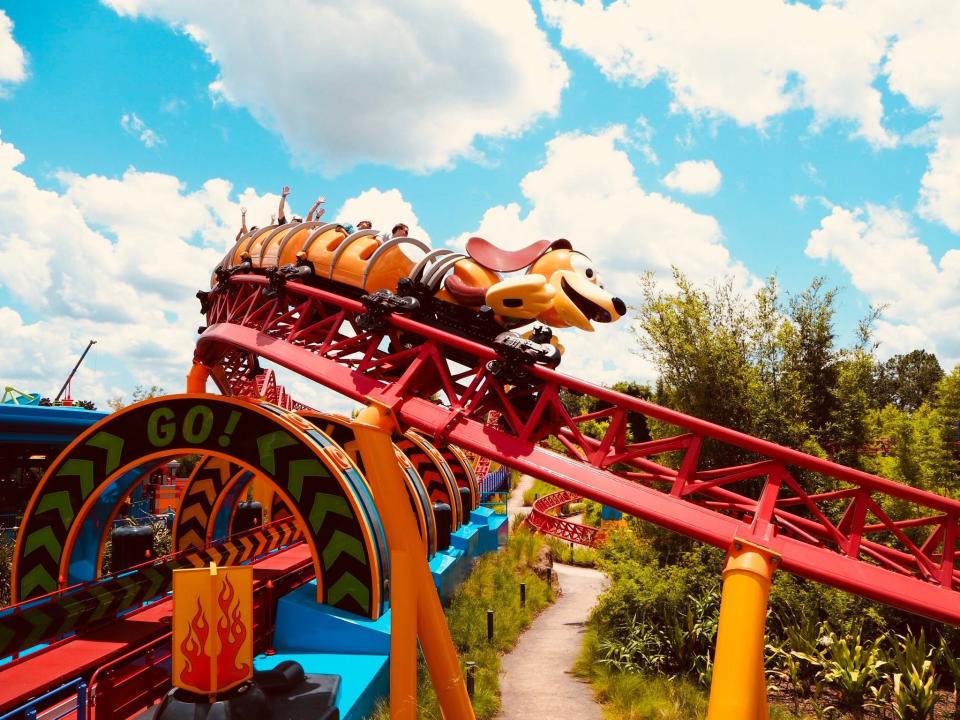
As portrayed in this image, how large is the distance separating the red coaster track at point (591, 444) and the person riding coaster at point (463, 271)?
0.42 m

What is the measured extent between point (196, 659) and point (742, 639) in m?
3.58

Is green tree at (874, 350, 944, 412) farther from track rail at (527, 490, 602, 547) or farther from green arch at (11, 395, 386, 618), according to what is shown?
green arch at (11, 395, 386, 618)

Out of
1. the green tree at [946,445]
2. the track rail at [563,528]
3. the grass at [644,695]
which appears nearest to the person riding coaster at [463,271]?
the grass at [644,695]

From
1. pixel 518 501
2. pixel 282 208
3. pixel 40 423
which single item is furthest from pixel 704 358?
pixel 518 501

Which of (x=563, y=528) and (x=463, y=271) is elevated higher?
(x=463, y=271)

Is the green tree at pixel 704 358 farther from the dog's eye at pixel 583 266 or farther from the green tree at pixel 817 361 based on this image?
the dog's eye at pixel 583 266

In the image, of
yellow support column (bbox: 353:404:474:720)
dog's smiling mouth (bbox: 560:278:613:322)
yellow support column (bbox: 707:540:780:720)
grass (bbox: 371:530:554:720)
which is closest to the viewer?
yellow support column (bbox: 707:540:780:720)

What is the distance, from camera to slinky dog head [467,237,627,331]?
6723 millimetres

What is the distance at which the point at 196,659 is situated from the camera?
14.1 feet

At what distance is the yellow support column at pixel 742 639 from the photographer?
4.26 m

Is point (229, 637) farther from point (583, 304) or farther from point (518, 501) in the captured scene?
point (518, 501)

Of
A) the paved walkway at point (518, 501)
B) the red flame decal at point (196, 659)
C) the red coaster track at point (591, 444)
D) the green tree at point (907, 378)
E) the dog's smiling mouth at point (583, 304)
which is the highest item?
the green tree at point (907, 378)

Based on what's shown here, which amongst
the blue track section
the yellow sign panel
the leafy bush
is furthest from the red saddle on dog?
the blue track section

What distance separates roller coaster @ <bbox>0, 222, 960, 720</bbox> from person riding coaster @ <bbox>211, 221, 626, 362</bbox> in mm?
24
